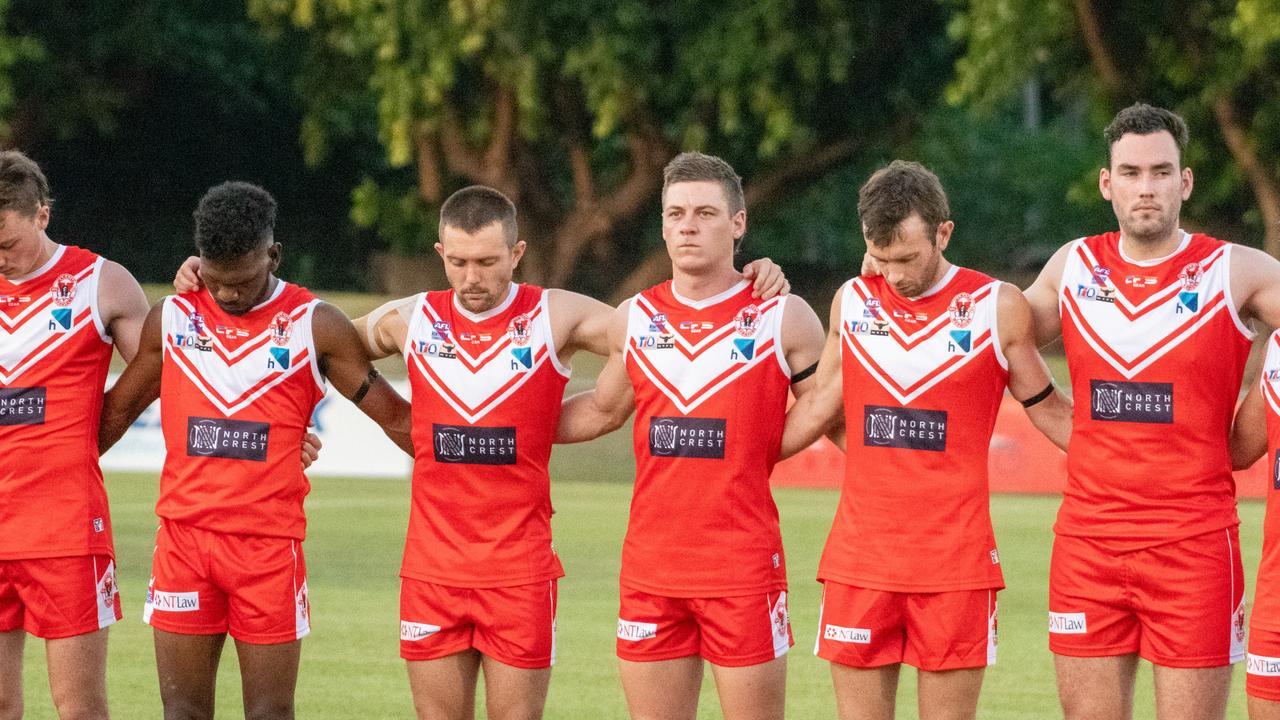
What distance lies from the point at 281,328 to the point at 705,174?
153cm

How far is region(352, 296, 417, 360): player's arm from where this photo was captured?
626 centimetres

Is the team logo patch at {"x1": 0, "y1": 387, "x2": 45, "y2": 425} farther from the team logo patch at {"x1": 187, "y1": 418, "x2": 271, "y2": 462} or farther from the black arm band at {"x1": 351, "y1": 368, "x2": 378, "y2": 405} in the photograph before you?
the black arm band at {"x1": 351, "y1": 368, "x2": 378, "y2": 405}

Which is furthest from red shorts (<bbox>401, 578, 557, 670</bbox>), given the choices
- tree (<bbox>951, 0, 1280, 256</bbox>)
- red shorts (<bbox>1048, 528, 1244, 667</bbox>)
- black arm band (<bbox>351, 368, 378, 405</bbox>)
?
tree (<bbox>951, 0, 1280, 256</bbox>)

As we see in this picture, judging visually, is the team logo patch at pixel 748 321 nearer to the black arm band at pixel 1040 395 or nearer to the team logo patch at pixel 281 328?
the black arm band at pixel 1040 395

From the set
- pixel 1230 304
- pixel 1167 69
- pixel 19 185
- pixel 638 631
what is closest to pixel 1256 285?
pixel 1230 304

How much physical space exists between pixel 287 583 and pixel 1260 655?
3097mm

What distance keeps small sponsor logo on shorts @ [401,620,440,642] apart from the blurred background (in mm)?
13784

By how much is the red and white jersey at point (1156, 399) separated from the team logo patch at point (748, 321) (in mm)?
1023

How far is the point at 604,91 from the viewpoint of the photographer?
72.5 ft

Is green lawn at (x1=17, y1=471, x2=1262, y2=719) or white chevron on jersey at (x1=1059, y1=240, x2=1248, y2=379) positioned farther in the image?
green lawn at (x1=17, y1=471, x2=1262, y2=719)

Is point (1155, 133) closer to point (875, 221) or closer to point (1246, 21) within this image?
point (875, 221)

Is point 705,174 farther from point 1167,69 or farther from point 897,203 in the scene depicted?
point 1167,69

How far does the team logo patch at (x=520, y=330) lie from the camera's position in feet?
19.9

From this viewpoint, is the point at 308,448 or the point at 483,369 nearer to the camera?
the point at 483,369
